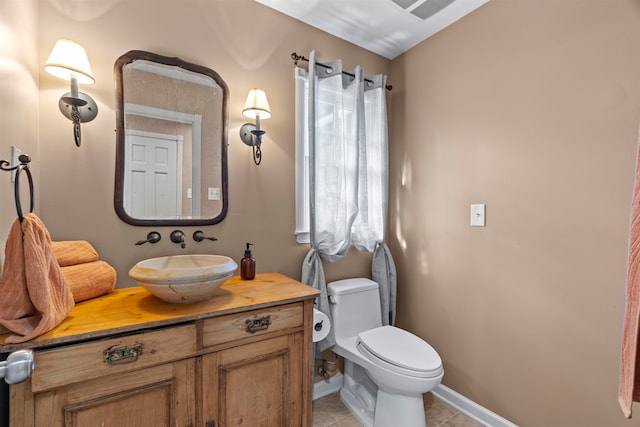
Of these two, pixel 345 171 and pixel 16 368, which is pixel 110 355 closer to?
pixel 16 368

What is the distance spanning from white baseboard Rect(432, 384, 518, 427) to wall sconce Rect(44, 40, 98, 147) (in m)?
2.45

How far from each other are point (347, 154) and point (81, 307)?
5.10ft

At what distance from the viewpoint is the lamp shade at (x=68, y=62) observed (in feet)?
3.62

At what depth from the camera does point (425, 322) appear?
6.63ft

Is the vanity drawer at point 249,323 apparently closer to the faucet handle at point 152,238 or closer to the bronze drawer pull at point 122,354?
the bronze drawer pull at point 122,354

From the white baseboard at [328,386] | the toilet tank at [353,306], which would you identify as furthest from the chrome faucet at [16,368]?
the white baseboard at [328,386]

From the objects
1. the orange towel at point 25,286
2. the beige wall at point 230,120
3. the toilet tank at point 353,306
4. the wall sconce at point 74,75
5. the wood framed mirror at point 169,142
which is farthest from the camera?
the toilet tank at point 353,306

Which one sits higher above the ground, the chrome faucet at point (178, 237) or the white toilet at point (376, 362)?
the chrome faucet at point (178, 237)

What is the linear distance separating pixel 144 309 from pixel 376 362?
1109mm

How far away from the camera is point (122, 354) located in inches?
36.2

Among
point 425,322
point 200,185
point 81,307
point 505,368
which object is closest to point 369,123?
point 200,185

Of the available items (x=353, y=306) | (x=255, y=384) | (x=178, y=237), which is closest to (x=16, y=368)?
(x=255, y=384)

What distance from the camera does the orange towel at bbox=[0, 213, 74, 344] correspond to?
2.60 feet

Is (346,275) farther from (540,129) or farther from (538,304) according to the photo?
(540,129)
